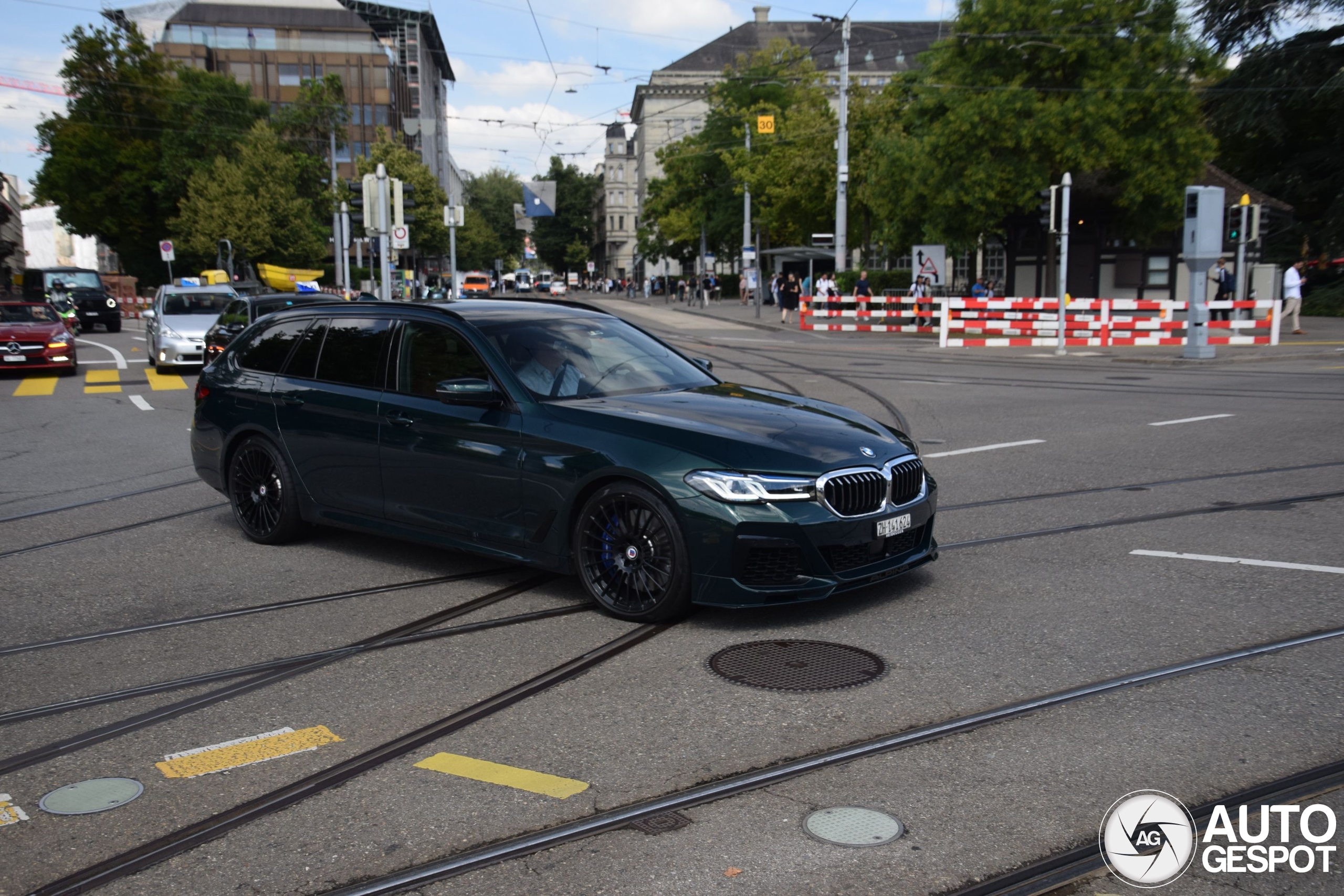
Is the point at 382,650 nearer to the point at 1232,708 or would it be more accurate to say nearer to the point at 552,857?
the point at 552,857

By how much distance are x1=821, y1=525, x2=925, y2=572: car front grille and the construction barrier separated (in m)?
21.6

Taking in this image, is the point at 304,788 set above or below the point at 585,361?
below

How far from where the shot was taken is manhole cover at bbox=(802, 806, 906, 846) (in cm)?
351

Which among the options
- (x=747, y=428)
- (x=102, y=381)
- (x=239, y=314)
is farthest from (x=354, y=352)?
(x=102, y=381)

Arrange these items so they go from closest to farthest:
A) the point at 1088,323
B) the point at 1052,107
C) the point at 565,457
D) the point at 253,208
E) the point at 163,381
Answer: the point at 565,457 < the point at 163,381 < the point at 1088,323 < the point at 1052,107 < the point at 253,208

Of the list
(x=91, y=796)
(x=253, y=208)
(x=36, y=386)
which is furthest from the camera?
(x=253, y=208)

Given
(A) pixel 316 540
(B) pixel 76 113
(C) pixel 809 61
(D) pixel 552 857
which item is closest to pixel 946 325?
(A) pixel 316 540

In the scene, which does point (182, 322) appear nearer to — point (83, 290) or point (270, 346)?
point (270, 346)

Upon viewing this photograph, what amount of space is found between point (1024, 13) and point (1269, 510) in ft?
96.3

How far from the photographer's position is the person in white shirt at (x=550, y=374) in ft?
21.5

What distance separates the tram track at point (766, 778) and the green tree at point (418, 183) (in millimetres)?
80007

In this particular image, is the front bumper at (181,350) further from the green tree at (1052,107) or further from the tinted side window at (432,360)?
the green tree at (1052,107)

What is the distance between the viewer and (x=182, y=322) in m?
23.1

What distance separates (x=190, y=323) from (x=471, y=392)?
61.4 ft
